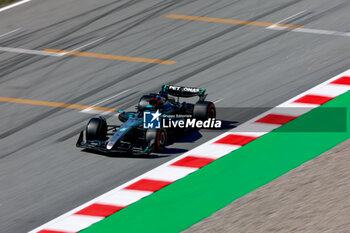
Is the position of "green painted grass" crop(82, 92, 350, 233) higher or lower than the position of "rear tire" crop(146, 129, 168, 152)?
lower

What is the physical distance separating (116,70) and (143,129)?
5831 millimetres

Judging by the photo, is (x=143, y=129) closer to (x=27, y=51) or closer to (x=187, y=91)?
(x=187, y=91)

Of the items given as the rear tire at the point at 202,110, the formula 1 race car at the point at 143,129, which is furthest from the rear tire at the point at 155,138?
the rear tire at the point at 202,110

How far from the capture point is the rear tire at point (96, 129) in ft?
52.8

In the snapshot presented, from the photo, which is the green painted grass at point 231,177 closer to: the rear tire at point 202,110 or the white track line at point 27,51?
the rear tire at point 202,110

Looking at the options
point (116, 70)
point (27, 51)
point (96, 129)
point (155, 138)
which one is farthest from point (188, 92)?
point (27, 51)

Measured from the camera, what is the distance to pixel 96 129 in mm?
16078

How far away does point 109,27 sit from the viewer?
81.7 ft

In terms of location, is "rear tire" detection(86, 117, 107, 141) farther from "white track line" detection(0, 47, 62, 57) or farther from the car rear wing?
"white track line" detection(0, 47, 62, 57)

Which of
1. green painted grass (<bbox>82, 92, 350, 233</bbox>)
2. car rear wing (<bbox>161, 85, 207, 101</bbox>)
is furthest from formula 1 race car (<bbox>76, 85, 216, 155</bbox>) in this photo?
green painted grass (<bbox>82, 92, 350, 233</bbox>)

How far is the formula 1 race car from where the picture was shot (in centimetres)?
1569

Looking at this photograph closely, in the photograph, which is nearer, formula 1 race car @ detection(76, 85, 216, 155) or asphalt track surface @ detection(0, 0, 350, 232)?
asphalt track surface @ detection(0, 0, 350, 232)

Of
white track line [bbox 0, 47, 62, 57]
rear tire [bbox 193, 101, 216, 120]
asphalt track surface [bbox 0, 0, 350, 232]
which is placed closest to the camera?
asphalt track surface [bbox 0, 0, 350, 232]
